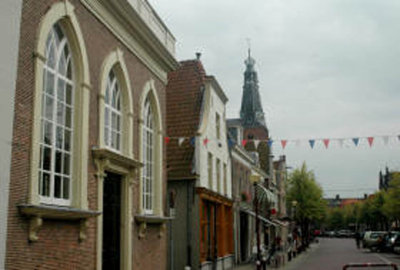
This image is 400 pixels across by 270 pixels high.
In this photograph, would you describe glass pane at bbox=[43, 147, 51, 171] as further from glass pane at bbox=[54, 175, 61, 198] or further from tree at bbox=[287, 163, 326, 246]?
tree at bbox=[287, 163, 326, 246]

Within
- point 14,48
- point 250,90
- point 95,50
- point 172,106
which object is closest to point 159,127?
point 95,50

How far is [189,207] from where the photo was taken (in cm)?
2069

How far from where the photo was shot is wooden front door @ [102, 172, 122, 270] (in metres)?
12.2

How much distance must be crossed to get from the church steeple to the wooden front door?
59411 millimetres

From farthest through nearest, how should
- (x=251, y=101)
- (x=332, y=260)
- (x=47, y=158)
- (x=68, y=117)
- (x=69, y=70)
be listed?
1. (x=251, y=101)
2. (x=332, y=260)
3. (x=69, y=70)
4. (x=68, y=117)
5. (x=47, y=158)

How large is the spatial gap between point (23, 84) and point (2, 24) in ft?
3.39

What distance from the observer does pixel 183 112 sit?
22656 millimetres

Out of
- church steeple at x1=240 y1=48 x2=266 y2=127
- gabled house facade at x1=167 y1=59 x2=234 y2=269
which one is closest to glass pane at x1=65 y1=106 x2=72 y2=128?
gabled house facade at x1=167 y1=59 x2=234 y2=269

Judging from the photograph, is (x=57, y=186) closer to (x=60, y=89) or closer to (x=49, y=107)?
(x=49, y=107)

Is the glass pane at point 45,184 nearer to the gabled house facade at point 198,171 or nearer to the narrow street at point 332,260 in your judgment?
the gabled house facade at point 198,171

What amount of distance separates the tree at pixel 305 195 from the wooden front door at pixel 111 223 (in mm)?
47211

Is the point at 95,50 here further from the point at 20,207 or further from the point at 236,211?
the point at 236,211

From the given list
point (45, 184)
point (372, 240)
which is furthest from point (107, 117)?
point (372, 240)

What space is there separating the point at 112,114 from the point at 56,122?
3.24m
